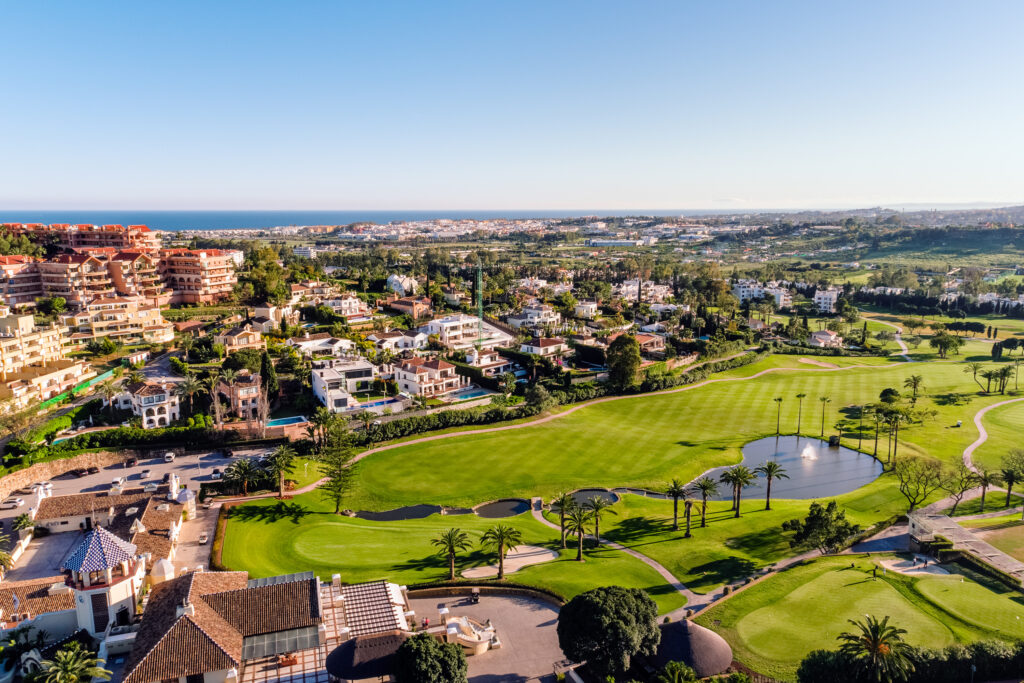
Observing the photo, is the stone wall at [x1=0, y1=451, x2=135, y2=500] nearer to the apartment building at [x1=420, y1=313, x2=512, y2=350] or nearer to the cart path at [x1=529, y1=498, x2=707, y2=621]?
the cart path at [x1=529, y1=498, x2=707, y2=621]

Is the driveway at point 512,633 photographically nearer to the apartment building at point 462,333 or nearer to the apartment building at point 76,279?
the apartment building at point 462,333

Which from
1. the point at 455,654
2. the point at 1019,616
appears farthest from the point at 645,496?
the point at 455,654

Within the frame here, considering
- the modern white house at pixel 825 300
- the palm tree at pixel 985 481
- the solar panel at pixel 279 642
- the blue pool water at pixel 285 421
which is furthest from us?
the modern white house at pixel 825 300

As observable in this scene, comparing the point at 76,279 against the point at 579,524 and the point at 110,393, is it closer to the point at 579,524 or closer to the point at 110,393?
the point at 110,393

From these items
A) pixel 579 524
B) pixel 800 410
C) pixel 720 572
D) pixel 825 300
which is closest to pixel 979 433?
pixel 800 410

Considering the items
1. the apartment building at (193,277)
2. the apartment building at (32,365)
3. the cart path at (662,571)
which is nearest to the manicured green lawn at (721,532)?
the cart path at (662,571)
